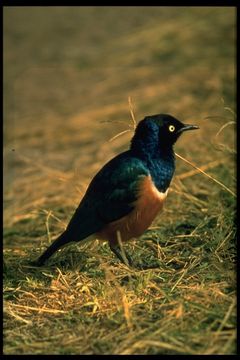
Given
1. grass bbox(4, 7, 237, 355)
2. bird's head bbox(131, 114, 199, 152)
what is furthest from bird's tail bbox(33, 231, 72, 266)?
bird's head bbox(131, 114, 199, 152)

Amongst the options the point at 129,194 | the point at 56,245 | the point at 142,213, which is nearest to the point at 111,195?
the point at 129,194

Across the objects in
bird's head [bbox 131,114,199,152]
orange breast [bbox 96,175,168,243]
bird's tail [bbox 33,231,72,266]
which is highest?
bird's head [bbox 131,114,199,152]

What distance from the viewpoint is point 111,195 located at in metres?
4.31

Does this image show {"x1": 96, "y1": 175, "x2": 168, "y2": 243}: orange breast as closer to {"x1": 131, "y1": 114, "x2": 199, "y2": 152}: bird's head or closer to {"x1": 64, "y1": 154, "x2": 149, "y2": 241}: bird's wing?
{"x1": 64, "y1": 154, "x2": 149, "y2": 241}: bird's wing

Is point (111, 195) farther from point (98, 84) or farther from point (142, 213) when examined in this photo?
point (98, 84)

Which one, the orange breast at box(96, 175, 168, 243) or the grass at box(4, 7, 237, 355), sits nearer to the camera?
the grass at box(4, 7, 237, 355)

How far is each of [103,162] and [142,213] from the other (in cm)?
284

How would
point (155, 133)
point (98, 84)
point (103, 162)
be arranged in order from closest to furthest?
1. point (155, 133)
2. point (103, 162)
3. point (98, 84)

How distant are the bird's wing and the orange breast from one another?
30mm

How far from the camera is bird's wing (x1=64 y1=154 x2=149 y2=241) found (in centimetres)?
428

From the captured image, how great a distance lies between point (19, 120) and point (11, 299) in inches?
203

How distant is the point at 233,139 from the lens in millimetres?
6988

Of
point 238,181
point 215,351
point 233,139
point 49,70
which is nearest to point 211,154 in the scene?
point 233,139

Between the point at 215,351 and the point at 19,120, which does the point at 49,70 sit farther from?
the point at 215,351
